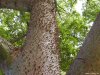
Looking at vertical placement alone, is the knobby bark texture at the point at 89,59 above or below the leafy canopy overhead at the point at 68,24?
below

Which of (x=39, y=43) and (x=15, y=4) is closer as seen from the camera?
(x=39, y=43)

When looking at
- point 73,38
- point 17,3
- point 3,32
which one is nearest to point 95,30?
point 17,3

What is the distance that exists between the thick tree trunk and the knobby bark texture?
0.37 m

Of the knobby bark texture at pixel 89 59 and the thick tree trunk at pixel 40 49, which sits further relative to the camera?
the thick tree trunk at pixel 40 49

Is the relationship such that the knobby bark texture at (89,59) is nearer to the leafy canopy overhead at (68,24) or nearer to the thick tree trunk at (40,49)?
the thick tree trunk at (40,49)

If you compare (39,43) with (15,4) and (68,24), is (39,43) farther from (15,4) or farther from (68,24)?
(68,24)

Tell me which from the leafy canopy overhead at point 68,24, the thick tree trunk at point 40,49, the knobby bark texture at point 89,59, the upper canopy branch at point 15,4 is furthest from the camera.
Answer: the leafy canopy overhead at point 68,24

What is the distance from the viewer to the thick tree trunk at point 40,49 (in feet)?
9.98

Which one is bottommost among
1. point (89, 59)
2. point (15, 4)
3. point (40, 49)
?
point (89, 59)

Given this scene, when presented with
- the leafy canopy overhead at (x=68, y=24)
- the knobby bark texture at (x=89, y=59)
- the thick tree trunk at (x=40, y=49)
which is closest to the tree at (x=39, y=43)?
the thick tree trunk at (x=40, y=49)

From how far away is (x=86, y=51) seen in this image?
2832 mm

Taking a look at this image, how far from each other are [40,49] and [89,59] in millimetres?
721

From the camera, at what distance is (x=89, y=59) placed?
8.98ft

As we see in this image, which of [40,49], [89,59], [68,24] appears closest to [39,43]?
[40,49]
